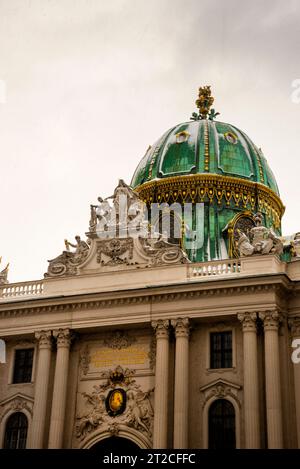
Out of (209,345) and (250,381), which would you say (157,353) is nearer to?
(209,345)

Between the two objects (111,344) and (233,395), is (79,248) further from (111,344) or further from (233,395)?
(233,395)

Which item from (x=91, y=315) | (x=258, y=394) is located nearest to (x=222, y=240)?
(x=91, y=315)

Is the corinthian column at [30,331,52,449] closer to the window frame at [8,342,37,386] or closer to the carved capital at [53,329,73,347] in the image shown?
the carved capital at [53,329,73,347]

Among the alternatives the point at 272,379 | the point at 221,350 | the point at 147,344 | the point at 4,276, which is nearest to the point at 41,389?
the point at 147,344

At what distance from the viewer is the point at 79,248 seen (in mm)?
31172

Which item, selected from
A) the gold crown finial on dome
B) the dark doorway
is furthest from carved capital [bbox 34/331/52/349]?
the gold crown finial on dome

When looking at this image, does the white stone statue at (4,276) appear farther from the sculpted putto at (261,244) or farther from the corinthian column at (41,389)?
the sculpted putto at (261,244)

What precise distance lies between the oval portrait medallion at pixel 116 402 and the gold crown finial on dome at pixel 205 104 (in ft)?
58.5

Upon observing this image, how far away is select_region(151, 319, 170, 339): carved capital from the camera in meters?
28.0

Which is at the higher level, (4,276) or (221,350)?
(4,276)

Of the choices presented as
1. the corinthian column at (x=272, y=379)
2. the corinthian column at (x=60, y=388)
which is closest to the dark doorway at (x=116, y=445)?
the corinthian column at (x=60, y=388)

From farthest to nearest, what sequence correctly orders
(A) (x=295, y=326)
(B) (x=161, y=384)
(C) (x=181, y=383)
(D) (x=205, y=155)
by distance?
(D) (x=205, y=155) < (A) (x=295, y=326) < (B) (x=161, y=384) < (C) (x=181, y=383)

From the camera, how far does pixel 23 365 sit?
30.6 meters

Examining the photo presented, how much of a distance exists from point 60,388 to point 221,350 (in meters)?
6.24
